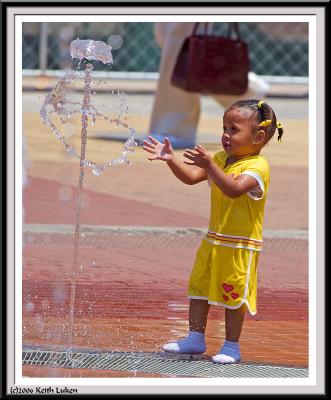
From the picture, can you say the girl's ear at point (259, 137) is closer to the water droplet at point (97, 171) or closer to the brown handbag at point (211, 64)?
the water droplet at point (97, 171)

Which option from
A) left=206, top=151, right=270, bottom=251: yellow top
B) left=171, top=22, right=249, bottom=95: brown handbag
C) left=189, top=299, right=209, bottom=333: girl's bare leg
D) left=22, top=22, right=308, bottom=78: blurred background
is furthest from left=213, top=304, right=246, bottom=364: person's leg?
left=22, top=22, right=308, bottom=78: blurred background

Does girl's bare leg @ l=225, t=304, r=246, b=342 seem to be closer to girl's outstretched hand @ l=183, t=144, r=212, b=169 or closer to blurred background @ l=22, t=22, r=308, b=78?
girl's outstretched hand @ l=183, t=144, r=212, b=169

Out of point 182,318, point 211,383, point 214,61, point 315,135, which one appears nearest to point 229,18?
point 315,135

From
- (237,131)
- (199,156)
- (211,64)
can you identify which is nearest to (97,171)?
(199,156)

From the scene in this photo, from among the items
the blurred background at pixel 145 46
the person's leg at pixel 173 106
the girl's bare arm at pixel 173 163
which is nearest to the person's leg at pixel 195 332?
the girl's bare arm at pixel 173 163

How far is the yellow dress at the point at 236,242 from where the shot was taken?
5.26 m

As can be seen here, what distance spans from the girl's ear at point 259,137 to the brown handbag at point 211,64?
675cm

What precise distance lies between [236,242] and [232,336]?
41 centimetres

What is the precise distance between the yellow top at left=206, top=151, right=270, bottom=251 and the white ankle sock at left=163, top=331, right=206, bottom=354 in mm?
433

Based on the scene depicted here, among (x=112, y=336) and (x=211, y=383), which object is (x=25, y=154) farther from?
(x=211, y=383)

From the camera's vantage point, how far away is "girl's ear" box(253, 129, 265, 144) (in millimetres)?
5344

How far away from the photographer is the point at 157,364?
5250mm

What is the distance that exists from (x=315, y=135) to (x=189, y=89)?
8032 mm

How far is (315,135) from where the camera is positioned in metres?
4.75
